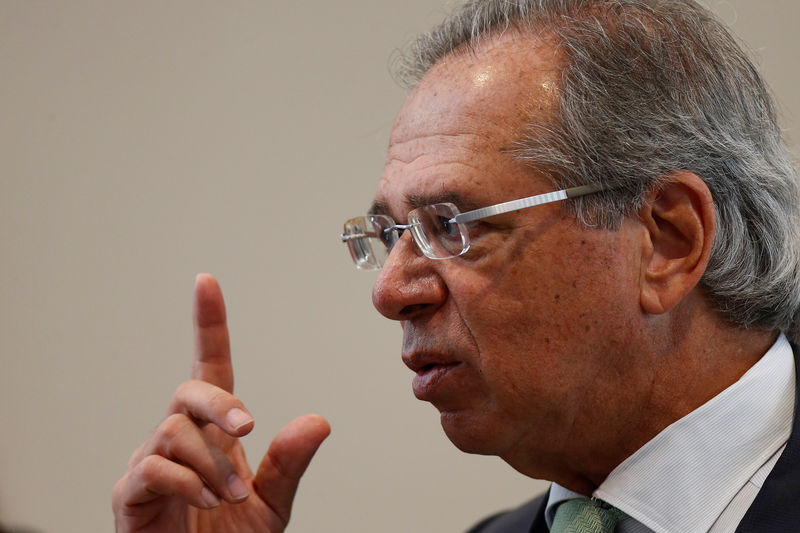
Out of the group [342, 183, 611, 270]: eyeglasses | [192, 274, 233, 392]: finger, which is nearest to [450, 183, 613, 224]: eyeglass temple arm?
[342, 183, 611, 270]: eyeglasses

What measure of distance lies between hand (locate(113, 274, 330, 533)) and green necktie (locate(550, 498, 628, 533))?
43 cm

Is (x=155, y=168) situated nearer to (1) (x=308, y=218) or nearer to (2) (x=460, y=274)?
(1) (x=308, y=218)

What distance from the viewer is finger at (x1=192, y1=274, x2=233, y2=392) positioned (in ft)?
4.96

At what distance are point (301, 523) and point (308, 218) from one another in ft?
2.99

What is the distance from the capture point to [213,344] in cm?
153

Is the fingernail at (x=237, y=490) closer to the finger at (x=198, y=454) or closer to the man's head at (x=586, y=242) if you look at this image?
the finger at (x=198, y=454)

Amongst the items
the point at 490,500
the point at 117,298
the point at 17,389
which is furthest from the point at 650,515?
the point at 17,389

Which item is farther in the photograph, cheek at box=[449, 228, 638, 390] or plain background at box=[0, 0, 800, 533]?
plain background at box=[0, 0, 800, 533]

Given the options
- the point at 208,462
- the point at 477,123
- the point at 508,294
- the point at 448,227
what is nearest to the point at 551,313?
the point at 508,294

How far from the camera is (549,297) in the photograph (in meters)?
1.17

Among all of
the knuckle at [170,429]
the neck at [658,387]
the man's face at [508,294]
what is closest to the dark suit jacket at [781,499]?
the neck at [658,387]

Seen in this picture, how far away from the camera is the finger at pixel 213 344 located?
59.5 inches

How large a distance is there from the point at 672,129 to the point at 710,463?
0.48 metres

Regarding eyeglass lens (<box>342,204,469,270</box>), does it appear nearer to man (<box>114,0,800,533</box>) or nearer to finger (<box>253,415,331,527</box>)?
man (<box>114,0,800,533</box>)
